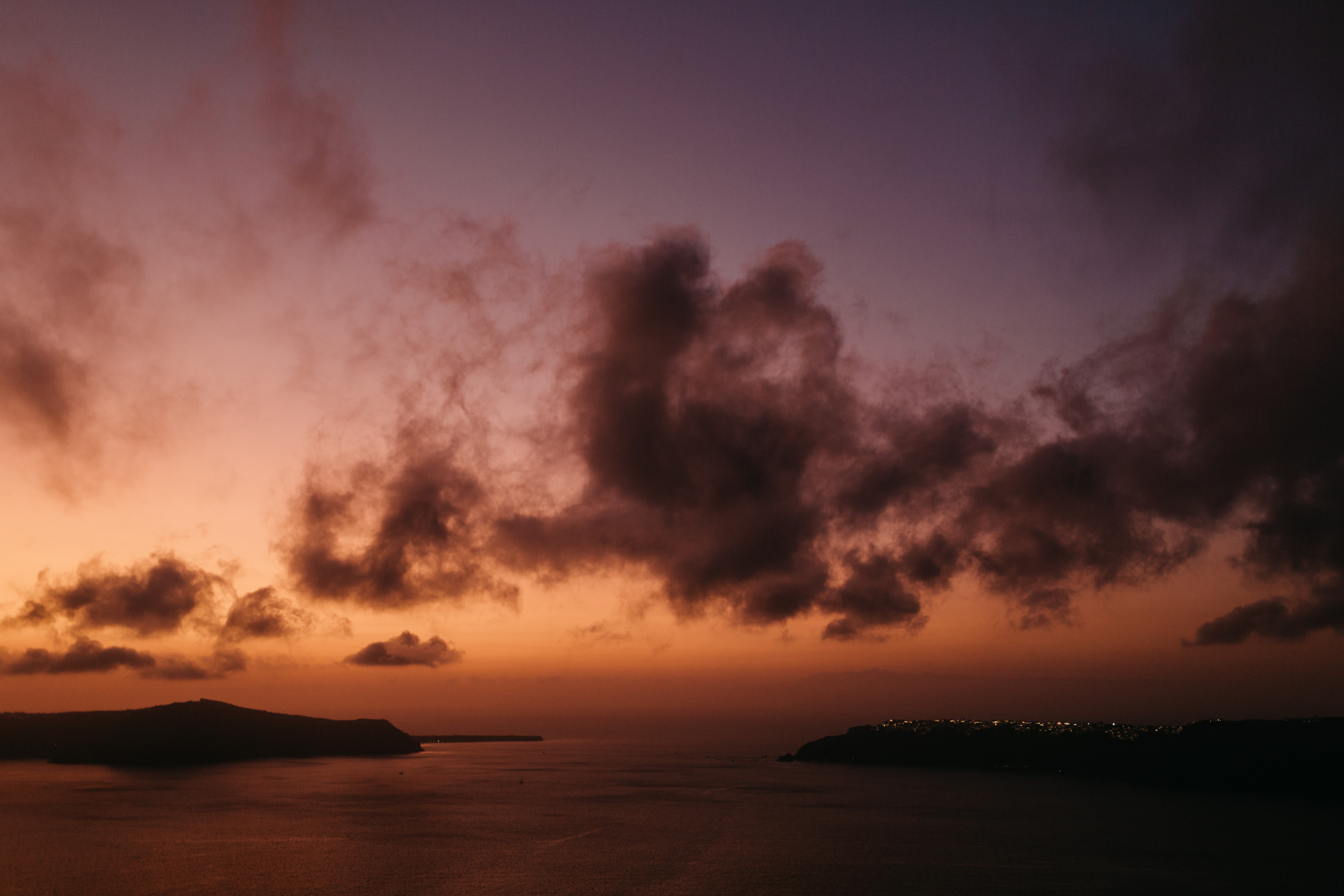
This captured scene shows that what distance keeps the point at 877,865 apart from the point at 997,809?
215 feet

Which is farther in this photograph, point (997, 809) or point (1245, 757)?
point (1245, 757)

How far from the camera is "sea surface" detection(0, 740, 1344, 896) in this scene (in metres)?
69.9

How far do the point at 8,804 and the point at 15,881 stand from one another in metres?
88.9

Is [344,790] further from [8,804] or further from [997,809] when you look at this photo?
[997,809]

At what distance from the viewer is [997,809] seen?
131875 mm

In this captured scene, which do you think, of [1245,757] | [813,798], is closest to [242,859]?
[813,798]

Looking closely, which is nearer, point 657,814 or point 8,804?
point 657,814

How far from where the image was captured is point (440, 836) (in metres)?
97.5

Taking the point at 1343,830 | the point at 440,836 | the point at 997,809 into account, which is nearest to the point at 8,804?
the point at 440,836

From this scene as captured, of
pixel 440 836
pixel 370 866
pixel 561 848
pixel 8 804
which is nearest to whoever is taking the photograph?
pixel 370 866

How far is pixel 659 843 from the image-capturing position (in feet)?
308

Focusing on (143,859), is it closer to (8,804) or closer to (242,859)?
(242,859)

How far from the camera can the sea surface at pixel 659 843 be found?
229 feet

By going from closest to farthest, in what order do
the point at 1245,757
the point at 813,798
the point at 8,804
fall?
the point at 8,804
the point at 813,798
the point at 1245,757
